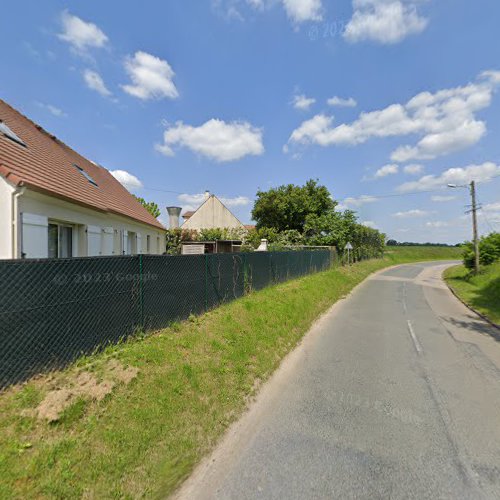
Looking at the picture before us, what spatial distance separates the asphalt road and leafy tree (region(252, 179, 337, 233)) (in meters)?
27.4

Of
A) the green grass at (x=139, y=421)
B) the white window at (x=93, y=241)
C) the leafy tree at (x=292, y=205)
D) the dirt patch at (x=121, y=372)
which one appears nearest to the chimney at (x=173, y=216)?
the leafy tree at (x=292, y=205)

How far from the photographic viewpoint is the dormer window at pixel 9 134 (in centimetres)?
817

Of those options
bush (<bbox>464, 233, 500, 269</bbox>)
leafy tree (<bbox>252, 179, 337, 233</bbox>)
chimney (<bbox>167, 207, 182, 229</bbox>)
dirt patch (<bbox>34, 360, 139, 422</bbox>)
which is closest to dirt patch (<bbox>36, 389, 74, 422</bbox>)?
dirt patch (<bbox>34, 360, 139, 422</bbox>)

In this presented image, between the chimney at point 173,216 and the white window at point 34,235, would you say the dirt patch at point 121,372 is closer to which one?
the white window at point 34,235

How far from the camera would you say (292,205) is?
33250 mm

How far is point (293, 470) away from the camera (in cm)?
264

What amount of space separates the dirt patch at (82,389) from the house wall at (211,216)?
102ft

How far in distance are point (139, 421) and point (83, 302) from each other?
1769 millimetres

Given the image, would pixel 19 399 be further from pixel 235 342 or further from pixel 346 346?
pixel 346 346

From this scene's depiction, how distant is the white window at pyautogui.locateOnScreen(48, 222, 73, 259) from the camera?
27.1 feet

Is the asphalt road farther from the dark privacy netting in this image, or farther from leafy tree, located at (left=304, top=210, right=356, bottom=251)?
leafy tree, located at (left=304, top=210, right=356, bottom=251)

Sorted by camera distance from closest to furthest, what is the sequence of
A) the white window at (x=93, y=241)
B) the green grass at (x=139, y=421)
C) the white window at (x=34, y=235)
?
the green grass at (x=139, y=421)
the white window at (x=34, y=235)
the white window at (x=93, y=241)

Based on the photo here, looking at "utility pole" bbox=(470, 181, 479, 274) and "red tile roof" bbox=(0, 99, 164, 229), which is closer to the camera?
"red tile roof" bbox=(0, 99, 164, 229)

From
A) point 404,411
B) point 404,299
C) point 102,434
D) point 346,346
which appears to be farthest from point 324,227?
point 102,434
